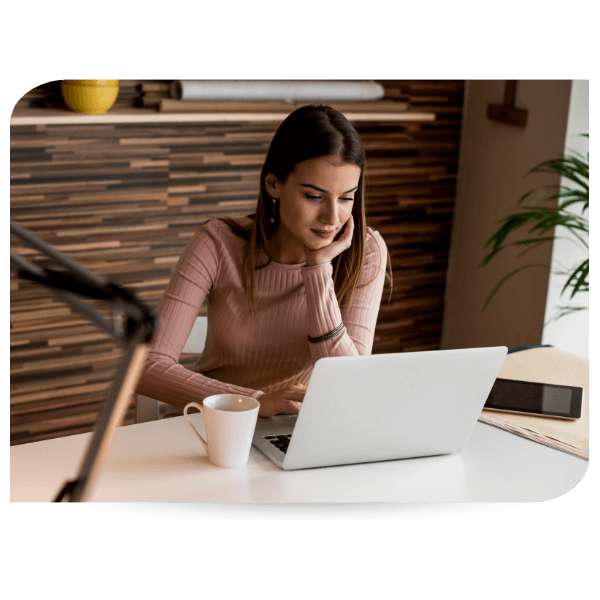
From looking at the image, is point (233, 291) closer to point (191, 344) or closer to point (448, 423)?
point (191, 344)

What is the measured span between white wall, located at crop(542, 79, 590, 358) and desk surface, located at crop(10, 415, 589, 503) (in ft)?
4.69

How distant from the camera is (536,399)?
1.47 metres

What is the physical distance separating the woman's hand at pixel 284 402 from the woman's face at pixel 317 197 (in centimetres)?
41

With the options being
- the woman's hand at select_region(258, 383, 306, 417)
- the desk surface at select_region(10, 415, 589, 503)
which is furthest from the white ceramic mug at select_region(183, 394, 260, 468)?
the woman's hand at select_region(258, 383, 306, 417)

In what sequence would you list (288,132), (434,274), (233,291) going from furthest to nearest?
(434,274), (233,291), (288,132)

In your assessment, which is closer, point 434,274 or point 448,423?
point 448,423

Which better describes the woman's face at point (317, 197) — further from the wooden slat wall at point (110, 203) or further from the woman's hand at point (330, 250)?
the wooden slat wall at point (110, 203)

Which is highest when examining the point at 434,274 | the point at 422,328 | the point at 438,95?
the point at 438,95

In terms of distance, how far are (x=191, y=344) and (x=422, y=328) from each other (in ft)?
5.60

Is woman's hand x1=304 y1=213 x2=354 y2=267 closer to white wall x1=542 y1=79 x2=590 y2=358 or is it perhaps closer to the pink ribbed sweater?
the pink ribbed sweater

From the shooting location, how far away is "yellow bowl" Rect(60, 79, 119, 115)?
232 cm

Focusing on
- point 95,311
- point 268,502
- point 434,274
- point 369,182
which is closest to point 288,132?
point 268,502

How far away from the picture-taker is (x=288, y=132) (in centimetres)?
157

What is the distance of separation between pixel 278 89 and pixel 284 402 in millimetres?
1654
